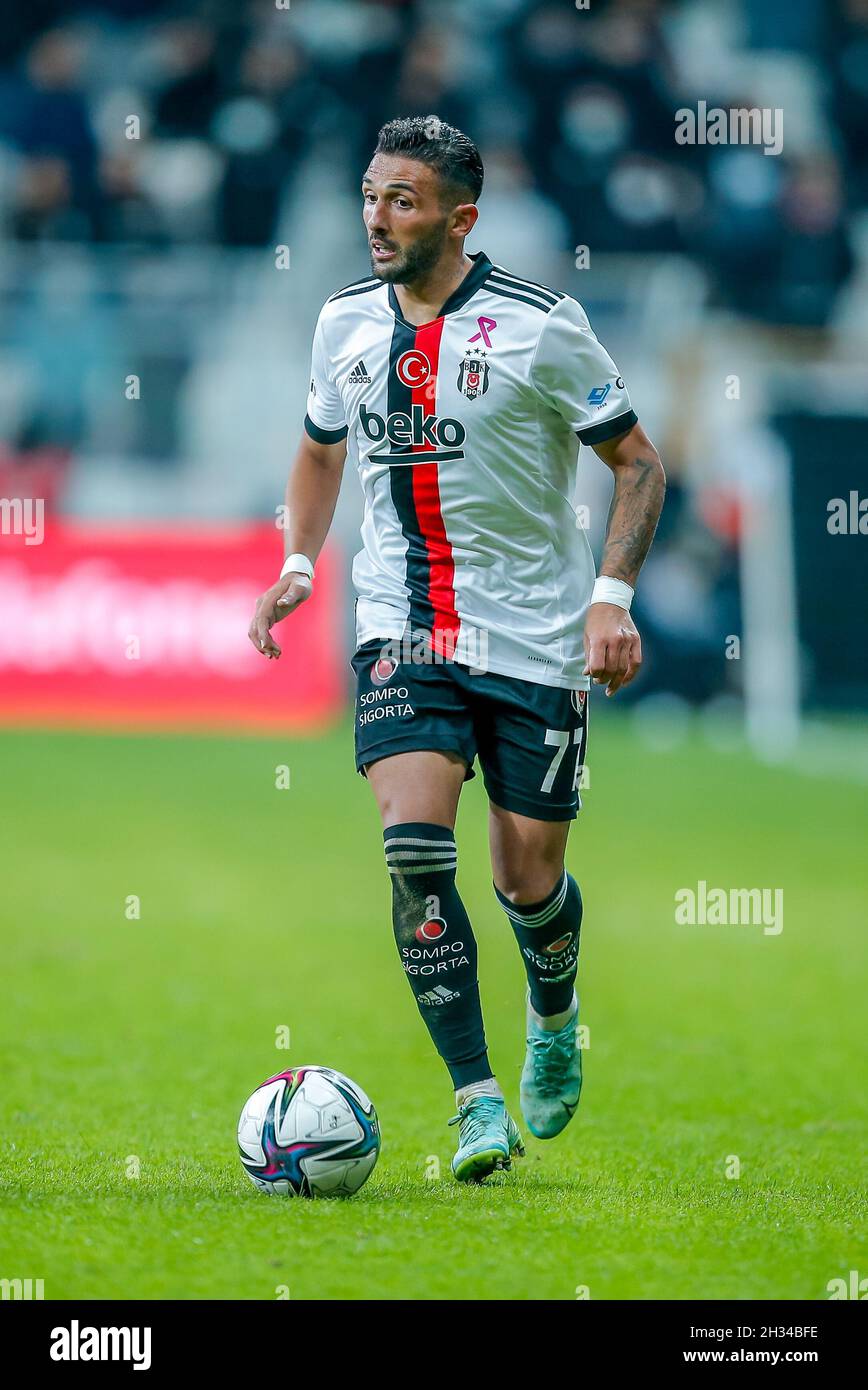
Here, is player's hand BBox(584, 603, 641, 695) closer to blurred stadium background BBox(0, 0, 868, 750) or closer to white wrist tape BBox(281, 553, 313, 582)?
white wrist tape BBox(281, 553, 313, 582)

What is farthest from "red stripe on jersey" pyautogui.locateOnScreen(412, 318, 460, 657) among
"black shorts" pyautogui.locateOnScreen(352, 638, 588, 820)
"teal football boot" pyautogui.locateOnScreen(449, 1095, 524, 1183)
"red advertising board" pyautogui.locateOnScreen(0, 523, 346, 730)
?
"red advertising board" pyautogui.locateOnScreen(0, 523, 346, 730)

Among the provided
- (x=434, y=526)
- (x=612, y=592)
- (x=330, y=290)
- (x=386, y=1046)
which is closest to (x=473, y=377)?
(x=434, y=526)

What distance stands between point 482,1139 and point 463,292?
7.13 feet

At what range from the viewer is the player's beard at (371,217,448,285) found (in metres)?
5.04

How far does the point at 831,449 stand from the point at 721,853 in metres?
6.92

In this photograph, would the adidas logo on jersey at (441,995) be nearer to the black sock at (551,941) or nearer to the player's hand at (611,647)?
the black sock at (551,941)

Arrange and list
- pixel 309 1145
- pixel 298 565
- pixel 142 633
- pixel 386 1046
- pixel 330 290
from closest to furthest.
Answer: pixel 309 1145 < pixel 298 565 < pixel 386 1046 < pixel 142 633 < pixel 330 290

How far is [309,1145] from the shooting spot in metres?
4.65

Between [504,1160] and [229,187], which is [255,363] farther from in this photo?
[504,1160]

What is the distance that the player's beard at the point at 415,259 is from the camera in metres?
5.04

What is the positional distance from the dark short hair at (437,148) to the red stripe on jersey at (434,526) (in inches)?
14.1

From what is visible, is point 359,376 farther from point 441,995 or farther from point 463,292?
point 441,995
